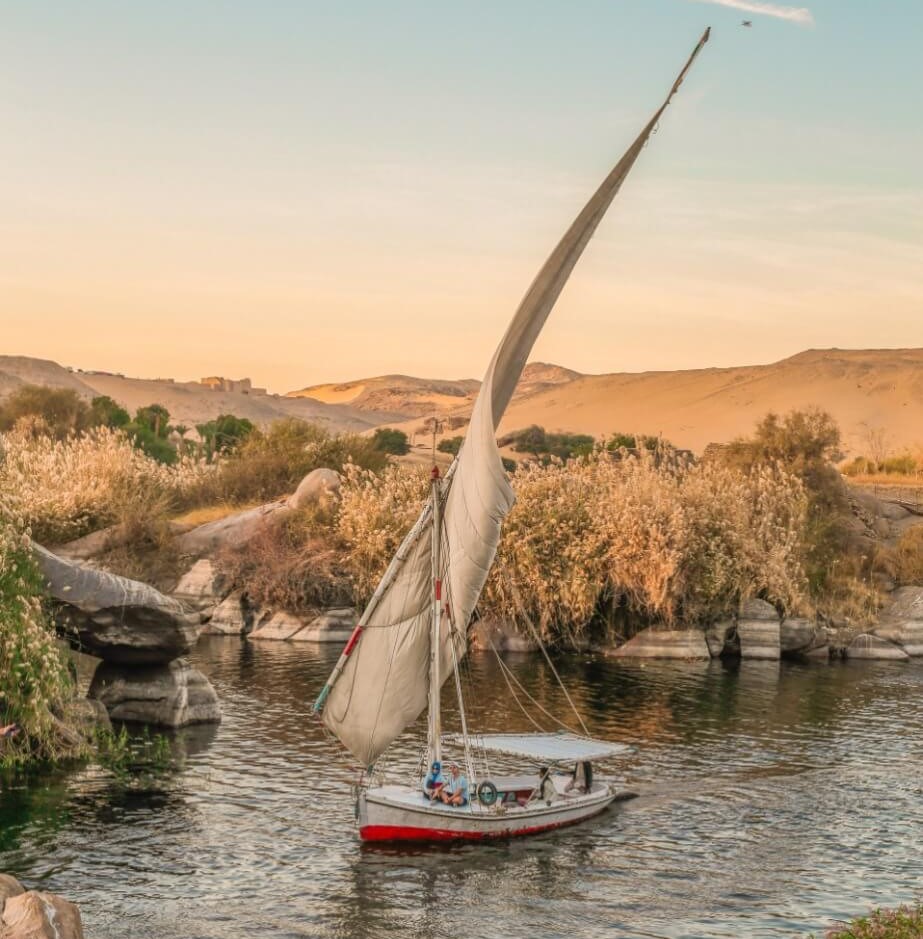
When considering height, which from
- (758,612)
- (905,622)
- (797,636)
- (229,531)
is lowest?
(797,636)

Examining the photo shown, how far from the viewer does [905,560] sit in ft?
179

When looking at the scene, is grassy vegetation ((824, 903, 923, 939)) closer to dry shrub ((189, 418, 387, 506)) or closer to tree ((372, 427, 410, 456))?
dry shrub ((189, 418, 387, 506))

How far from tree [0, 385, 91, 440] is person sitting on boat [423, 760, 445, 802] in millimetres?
62796

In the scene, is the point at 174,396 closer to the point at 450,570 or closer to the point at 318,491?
the point at 318,491

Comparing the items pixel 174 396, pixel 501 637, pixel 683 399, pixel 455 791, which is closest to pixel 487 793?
pixel 455 791

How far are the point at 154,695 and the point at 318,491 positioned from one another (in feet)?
76.3

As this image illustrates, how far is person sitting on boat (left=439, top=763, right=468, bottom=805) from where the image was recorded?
23328mm

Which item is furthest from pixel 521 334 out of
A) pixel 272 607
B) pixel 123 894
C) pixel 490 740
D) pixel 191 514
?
pixel 191 514

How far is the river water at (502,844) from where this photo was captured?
19719 mm

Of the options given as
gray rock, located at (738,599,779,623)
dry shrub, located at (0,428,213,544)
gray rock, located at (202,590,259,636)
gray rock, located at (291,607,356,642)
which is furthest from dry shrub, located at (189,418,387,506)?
gray rock, located at (738,599,779,623)

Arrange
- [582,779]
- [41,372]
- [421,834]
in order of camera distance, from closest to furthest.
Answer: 1. [421,834]
2. [582,779]
3. [41,372]

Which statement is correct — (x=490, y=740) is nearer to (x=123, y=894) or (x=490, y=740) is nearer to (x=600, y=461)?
(x=123, y=894)

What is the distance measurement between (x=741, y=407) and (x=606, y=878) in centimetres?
11830

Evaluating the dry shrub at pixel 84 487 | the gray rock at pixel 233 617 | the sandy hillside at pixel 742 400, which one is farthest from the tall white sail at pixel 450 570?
the sandy hillside at pixel 742 400
